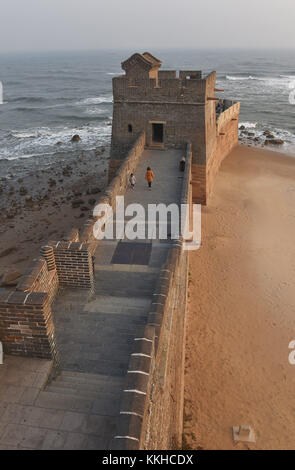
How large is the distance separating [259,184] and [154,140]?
9.93 metres

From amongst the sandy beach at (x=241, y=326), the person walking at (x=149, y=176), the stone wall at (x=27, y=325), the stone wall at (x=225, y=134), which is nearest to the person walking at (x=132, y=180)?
the person walking at (x=149, y=176)

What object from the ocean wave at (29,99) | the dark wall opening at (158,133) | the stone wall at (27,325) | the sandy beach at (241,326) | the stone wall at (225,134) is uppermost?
the ocean wave at (29,99)

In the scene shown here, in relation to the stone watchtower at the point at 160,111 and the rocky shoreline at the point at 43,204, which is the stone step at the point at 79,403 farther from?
the stone watchtower at the point at 160,111

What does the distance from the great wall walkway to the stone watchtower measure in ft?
30.1

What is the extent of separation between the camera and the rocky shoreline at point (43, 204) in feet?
57.9

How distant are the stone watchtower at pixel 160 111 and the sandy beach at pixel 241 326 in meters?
4.16

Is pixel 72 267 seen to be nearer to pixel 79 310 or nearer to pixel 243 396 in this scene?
pixel 79 310

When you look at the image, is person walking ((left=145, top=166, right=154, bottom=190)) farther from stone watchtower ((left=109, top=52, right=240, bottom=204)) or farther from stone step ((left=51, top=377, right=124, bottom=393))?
stone step ((left=51, top=377, right=124, bottom=393))

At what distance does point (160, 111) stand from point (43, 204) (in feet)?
36.0

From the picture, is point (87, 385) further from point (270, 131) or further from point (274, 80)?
point (274, 80)

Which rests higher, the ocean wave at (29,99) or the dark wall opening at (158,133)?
the ocean wave at (29,99)

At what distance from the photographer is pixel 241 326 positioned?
11828 millimetres

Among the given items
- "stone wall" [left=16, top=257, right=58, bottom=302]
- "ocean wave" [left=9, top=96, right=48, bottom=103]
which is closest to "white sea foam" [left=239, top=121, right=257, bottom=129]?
"ocean wave" [left=9, top=96, right=48, bottom=103]

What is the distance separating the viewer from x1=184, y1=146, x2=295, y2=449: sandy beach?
8.95 metres
